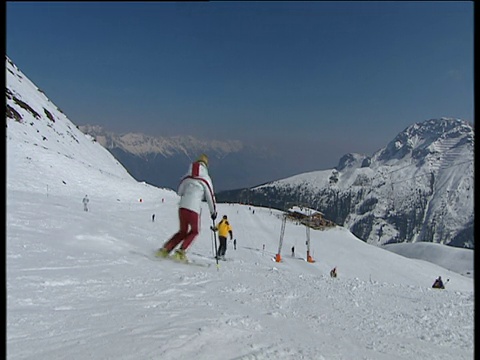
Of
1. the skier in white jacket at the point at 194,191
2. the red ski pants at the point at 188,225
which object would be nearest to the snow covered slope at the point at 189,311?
the red ski pants at the point at 188,225

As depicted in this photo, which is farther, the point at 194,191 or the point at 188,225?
the point at 188,225

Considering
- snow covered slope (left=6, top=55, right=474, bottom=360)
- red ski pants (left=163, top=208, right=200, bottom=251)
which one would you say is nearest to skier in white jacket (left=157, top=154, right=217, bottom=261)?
red ski pants (left=163, top=208, right=200, bottom=251)

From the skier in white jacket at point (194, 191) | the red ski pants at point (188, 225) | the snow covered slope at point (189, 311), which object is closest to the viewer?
the snow covered slope at point (189, 311)

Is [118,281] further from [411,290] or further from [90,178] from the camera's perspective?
[90,178]

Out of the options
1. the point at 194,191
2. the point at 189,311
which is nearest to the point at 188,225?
the point at 194,191

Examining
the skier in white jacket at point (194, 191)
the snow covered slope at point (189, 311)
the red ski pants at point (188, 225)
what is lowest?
the snow covered slope at point (189, 311)

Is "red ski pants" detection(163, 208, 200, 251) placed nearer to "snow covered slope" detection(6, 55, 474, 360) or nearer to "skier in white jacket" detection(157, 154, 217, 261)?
"skier in white jacket" detection(157, 154, 217, 261)

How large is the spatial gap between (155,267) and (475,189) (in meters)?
7.39

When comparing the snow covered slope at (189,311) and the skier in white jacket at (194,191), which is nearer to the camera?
the snow covered slope at (189,311)

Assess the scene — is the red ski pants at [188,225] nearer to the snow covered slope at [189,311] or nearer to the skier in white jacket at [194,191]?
the skier in white jacket at [194,191]

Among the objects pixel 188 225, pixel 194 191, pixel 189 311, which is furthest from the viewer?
pixel 188 225

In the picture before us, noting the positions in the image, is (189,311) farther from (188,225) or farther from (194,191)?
(194,191)

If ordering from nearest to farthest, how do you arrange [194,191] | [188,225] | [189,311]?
[194,191], [189,311], [188,225]

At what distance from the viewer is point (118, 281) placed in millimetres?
7176
